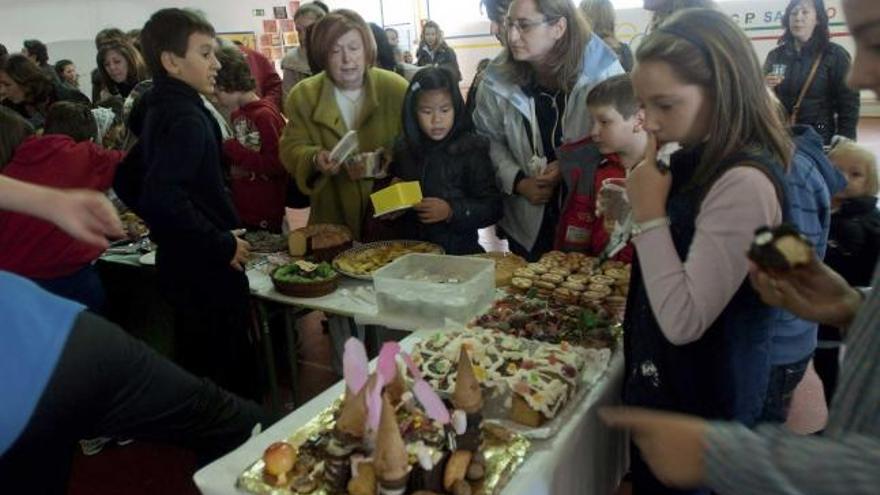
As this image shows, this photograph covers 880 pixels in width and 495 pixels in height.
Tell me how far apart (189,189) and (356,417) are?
131cm

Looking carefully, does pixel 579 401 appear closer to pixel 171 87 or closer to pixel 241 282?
pixel 241 282

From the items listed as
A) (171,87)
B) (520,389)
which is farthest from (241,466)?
(171,87)

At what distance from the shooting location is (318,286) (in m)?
2.30

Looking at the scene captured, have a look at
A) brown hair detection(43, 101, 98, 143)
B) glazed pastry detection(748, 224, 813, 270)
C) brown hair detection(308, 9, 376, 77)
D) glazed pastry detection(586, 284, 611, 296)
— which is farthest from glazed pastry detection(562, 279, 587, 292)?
brown hair detection(43, 101, 98, 143)

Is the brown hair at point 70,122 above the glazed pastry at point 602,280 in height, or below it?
above

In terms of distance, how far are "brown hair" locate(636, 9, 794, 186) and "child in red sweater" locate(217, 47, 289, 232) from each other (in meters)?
2.40

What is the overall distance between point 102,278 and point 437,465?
2686 mm

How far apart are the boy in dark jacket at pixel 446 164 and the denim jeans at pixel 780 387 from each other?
4.30 ft

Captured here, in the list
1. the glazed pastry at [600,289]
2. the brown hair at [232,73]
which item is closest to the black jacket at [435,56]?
the brown hair at [232,73]

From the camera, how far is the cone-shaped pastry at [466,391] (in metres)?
1.31

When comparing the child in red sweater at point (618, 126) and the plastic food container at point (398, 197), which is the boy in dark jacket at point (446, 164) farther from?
the child in red sweater at point (618, 126)

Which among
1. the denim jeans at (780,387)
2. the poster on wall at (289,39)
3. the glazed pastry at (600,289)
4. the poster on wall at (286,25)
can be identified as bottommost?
the denim jeans at (780,387)

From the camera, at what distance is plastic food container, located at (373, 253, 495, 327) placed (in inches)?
75.4

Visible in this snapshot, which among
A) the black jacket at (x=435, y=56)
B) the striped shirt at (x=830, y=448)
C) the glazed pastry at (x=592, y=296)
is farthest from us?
the black jacket at (x=435, y=56)
